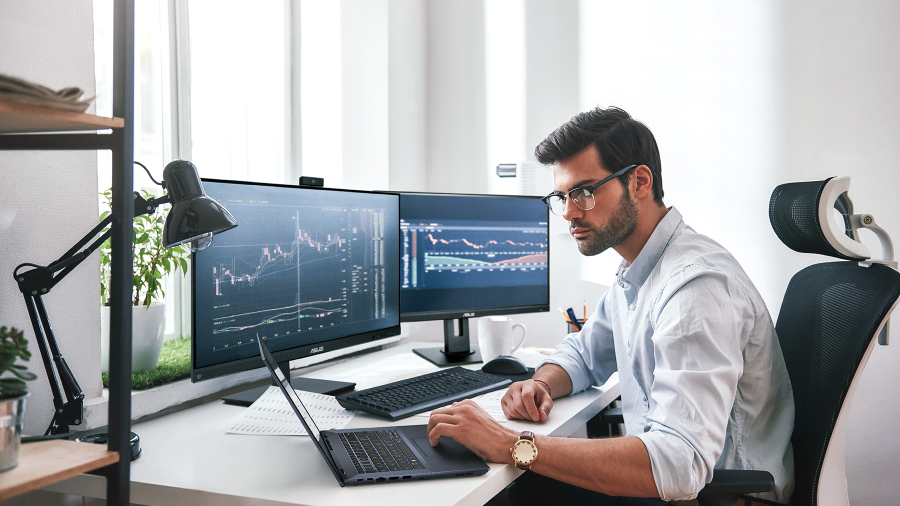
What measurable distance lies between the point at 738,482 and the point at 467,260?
38.2 inches

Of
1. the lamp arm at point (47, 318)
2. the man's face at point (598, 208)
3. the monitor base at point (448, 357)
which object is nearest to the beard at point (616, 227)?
the man's face at point (598, 208)

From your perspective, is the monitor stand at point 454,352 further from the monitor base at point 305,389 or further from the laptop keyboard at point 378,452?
the laptop keyboard at point 378,452

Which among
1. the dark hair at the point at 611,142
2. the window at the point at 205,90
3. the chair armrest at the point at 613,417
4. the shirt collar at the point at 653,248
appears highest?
the window at the point at 205,90

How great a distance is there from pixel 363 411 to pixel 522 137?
1542 millimetres

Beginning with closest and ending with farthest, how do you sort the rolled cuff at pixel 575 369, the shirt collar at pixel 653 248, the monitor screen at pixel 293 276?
the monitor screen at pixel 293 276
the shirt collar at pixel 653 248
the rolled cuff at pixel 575 369

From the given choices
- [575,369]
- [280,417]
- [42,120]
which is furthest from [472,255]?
[42,120]

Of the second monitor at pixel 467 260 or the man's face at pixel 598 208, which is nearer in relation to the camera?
the man's face at pixel 598 208

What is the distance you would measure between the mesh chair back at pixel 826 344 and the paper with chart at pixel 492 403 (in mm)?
547

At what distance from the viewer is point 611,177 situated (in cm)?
130

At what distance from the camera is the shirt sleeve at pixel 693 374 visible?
93cm

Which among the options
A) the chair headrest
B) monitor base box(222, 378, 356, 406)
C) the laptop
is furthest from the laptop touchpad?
the chair headrest

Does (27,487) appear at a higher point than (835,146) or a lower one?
lower

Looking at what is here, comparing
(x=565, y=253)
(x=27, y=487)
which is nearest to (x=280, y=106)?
(x=565, y=253)

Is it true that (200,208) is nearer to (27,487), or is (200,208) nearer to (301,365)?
(27,487)
